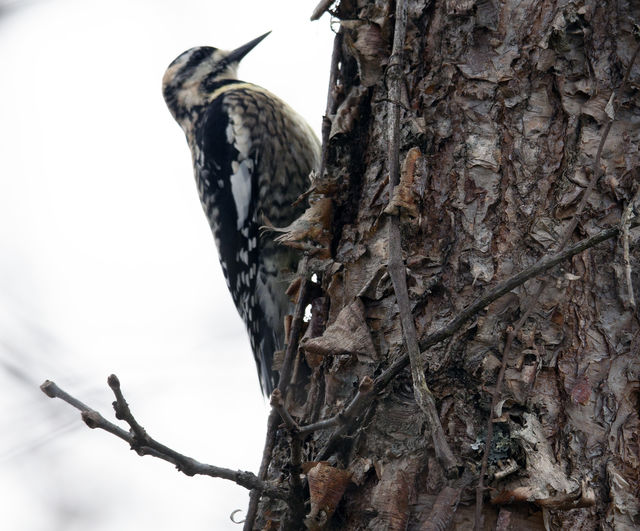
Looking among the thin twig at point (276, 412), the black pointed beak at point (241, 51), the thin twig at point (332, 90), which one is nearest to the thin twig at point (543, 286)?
the thin twig at point (276, 412)

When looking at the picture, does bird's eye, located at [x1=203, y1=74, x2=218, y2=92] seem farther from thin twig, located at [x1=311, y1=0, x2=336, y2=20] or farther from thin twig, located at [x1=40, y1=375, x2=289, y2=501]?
thin twig, located at [x1=40, y1=375, x2=289, y2=501]

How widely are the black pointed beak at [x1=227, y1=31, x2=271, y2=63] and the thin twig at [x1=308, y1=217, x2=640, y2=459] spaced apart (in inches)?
146

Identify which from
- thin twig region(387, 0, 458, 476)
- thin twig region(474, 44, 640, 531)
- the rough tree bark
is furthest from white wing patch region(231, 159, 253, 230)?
thin twig region(474, 44, 640, 531)

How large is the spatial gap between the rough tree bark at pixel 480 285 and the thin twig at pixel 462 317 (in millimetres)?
28

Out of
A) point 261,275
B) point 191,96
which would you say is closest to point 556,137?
point 261,275

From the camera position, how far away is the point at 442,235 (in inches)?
68.2

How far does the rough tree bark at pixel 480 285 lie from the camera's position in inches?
57.7

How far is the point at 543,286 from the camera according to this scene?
1589mm

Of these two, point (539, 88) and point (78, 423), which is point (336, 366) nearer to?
point (539, 88)

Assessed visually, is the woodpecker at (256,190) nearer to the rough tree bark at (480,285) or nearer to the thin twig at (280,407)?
the rough tree bark at (480,285)

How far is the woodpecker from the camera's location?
12.5 ft

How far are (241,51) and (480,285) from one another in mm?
3662

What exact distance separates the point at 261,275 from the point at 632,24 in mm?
2350

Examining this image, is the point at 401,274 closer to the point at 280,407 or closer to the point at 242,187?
the point at 280,407
